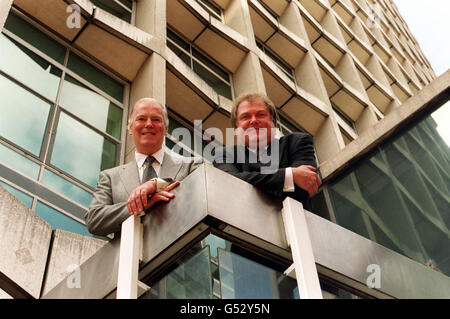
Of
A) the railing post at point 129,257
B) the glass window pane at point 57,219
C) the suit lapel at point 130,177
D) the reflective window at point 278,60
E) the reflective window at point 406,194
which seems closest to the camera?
the railing post at point 129,257

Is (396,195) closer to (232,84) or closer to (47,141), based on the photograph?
(47,141)

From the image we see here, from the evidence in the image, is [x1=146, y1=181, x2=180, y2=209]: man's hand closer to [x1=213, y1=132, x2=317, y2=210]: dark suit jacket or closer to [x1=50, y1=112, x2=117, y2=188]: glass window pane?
[x1=213, y1=132, x2=317, y2=210]: dark suit jacket

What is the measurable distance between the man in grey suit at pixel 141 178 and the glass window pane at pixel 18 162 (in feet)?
12.1

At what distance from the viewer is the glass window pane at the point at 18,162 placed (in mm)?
7148

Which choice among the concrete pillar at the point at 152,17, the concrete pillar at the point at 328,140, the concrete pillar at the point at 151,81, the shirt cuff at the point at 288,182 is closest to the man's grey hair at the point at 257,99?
the shirt cuff at the point at 288,182

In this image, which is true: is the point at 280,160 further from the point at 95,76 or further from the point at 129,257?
the point at 95,76

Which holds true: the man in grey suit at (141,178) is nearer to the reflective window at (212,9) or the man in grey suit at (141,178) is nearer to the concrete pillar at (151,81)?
the concrete pillar at (151,81)

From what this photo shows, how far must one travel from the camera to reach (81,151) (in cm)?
866

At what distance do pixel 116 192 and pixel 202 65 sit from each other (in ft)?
37.9

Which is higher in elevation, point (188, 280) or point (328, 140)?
point (328, 140)

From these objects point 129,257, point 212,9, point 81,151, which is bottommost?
point 129,257

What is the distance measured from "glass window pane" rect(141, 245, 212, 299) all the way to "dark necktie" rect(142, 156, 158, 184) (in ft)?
3.13

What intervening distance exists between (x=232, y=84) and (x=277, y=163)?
1178 centimetres

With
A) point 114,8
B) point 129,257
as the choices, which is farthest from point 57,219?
point 114,8
